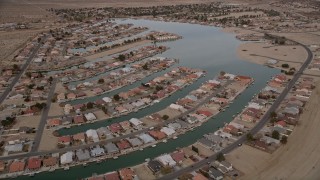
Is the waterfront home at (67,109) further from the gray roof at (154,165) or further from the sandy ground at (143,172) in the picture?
the gray roof at (154,165)

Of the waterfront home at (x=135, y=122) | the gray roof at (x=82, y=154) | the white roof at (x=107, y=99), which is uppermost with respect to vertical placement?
the white roof at (x=107, y=99)

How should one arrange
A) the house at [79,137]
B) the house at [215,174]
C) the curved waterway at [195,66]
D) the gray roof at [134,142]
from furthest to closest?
Result: the house at [79,137], the gray roof at [134,142], the curved waterway at [195,66], the house at [215,174]

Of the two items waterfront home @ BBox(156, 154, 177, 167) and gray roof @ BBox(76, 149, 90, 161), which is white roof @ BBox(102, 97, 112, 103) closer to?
gray roof @ BBox(76, 149, 90, 161)

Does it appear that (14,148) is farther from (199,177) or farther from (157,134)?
(199,177)

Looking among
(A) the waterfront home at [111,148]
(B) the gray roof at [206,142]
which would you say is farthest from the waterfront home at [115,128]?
(B) the gray roof at [206,142]

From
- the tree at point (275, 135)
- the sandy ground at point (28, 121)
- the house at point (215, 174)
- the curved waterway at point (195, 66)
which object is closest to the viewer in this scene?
the house at point (215, 174)

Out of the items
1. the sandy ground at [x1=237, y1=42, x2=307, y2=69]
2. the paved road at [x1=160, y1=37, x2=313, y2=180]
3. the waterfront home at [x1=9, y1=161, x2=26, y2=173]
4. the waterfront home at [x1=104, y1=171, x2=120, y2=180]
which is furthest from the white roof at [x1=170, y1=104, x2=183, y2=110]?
the sandy ground at [x1=237, y1=42, x2=307, y2=69]
